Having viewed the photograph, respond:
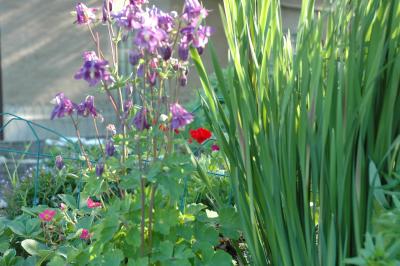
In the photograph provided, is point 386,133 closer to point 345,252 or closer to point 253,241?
point 345,252

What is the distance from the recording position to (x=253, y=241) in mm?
2006

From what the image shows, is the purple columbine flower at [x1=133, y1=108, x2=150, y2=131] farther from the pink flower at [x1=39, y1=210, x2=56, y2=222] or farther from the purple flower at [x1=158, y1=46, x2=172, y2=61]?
the pink flower at [x1=39, y1=210, x2=56, y2=222]

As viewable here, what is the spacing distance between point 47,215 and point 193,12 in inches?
41.2

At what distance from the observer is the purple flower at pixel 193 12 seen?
1843 mm

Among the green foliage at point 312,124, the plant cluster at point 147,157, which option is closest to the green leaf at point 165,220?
the plant cluster at point 147,157

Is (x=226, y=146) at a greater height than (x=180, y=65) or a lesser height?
lesser

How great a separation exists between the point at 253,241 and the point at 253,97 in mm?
476

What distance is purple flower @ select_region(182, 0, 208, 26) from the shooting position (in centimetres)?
184

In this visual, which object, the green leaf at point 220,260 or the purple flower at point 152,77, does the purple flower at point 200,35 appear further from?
the green leaf at point 220,260

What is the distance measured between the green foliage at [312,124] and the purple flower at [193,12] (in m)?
0.12

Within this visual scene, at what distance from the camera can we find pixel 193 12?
1849 mm

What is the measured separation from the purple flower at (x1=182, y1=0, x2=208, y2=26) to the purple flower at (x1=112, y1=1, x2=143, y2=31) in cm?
14

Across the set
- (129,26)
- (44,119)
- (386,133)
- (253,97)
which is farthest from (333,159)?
(44,119)

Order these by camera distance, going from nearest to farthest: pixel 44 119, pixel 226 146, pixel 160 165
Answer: pixel 160 165, pixel 226 146, pixel 44 119
